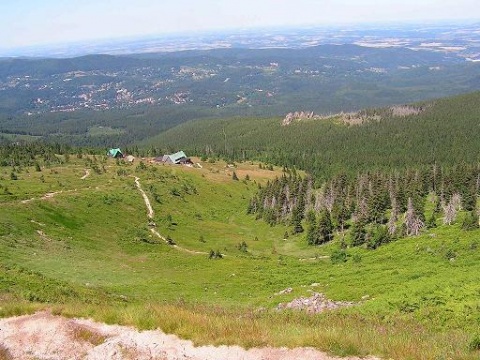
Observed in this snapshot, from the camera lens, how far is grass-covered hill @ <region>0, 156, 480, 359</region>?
16516 mm

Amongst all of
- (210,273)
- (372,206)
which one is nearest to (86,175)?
(372,206)

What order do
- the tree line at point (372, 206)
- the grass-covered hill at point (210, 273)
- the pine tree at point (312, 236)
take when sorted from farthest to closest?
the pine tree at point (312, 236), the tree line at point (372, 206), the grass-covered hill at point (210, 273)

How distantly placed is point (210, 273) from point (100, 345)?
131 feet

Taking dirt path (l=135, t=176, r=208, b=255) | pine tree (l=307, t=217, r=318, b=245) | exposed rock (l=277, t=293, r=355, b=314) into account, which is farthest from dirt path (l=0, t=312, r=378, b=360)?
pine tree (l=307, t=217, r=318, b=245)

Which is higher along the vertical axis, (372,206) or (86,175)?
(86,175)

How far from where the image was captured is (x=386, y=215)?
102 metres

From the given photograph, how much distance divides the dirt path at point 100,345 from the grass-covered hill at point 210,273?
0.44m

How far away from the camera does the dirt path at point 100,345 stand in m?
14.7

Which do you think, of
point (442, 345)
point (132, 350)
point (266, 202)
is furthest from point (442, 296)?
point (266, 202)

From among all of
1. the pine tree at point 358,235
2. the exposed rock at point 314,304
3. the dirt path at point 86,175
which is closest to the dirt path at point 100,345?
the exposed rock at point 314,304

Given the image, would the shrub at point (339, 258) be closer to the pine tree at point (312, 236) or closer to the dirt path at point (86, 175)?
the pine tree at point (312, 236)

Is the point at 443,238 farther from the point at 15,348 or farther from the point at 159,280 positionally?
the point at 15,348

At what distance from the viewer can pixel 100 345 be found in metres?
16.2

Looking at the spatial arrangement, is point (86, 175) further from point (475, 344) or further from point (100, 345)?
point (475, 344)
